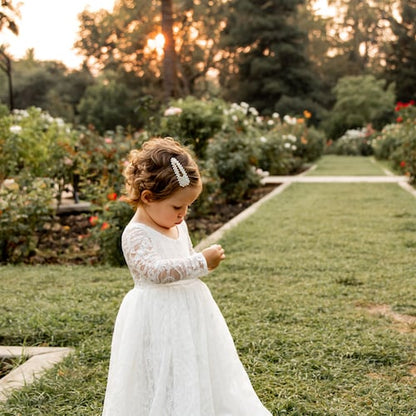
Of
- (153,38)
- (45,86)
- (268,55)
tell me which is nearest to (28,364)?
(153,38)

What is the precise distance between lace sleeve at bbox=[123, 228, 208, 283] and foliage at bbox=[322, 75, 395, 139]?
30853 mm

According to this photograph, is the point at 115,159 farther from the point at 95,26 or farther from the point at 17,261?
the point at 95,26

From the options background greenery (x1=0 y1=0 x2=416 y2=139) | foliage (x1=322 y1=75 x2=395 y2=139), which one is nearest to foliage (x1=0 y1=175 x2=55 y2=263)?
background greenery (x1=0 y1=0 x2=416 y2=139)

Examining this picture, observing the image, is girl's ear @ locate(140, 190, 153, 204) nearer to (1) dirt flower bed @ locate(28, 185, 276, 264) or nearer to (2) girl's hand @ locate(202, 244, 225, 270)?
(2) girl's hand @ locate(202, 244, 225, 270)

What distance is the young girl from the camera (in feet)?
6.34

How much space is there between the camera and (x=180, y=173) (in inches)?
75.4

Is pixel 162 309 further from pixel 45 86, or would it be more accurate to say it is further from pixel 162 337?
pixel 45 86

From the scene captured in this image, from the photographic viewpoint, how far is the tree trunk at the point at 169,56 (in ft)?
42.2

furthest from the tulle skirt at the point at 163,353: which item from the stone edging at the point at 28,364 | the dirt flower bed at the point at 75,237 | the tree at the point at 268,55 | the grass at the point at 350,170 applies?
the tree at the point at 268,55

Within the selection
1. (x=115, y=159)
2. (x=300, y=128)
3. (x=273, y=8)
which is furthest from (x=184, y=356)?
(x=273, y=8)

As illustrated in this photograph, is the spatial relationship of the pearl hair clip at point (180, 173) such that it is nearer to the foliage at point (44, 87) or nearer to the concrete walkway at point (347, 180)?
the concrete walkway at point (347, 180)

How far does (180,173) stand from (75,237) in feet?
15.8

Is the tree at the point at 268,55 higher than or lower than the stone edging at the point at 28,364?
higher

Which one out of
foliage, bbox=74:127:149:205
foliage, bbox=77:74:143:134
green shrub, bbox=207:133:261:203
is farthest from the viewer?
foliage, bbox=77:74:143:134
